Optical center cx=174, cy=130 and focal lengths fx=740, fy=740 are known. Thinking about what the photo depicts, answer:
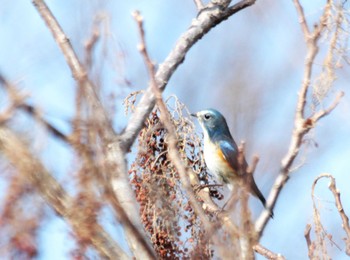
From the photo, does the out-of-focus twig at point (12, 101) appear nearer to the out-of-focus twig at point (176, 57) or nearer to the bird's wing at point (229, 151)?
the out-of-focus twig at point (176, 57)

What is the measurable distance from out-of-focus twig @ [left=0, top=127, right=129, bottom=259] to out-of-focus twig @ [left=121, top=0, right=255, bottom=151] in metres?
0.61

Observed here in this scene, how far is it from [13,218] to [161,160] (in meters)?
2.02

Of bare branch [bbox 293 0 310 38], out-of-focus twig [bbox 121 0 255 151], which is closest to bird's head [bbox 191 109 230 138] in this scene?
out-of-focus twig [bbox 121 0 255 151]

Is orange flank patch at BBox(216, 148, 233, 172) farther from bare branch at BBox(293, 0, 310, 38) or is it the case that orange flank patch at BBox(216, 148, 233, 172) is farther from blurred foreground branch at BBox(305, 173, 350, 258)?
bare branch at BBox(293, 0, 310, 38)

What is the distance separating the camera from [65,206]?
1707mm

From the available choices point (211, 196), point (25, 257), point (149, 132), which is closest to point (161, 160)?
point (149, 132)

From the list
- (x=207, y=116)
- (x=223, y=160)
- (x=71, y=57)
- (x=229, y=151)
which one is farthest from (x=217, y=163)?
(x=71, y=57)

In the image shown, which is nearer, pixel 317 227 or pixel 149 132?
pixel 317 227

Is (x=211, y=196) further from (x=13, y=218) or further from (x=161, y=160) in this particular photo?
(x=13, y=218)

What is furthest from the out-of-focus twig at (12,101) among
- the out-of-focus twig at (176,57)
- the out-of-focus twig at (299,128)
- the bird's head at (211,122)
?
the bird's head at (211,122)

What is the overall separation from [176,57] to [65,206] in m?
1.32

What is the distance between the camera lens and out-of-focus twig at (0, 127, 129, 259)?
5.44 ft

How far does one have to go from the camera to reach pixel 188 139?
405cm

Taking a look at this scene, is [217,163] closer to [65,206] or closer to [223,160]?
[223,160]
